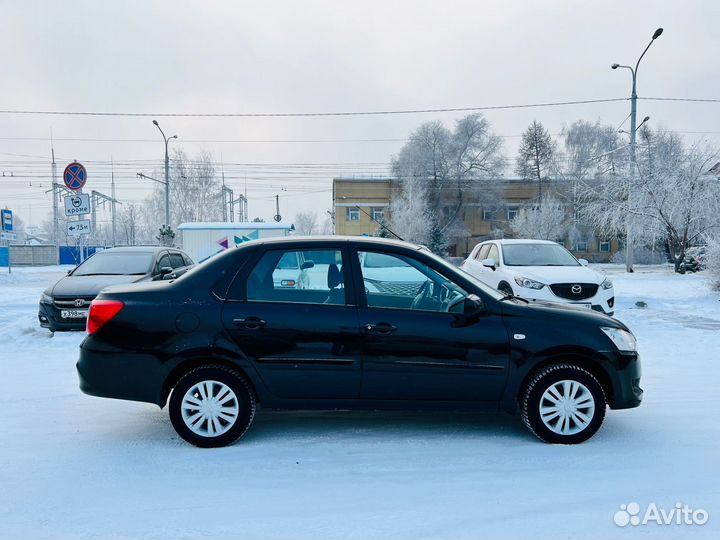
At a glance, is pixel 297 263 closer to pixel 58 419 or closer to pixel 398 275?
pixel 398 275

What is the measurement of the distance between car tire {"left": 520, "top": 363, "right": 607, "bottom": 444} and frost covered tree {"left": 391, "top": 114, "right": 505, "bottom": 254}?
1914 inches

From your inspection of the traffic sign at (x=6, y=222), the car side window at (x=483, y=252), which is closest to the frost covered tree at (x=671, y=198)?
the car side window at (x=483, y=252)

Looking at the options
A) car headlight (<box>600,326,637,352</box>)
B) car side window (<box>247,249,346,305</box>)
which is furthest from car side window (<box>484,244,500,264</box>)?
car side window (<box>247,249,346,305</box>)

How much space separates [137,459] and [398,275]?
247 cm

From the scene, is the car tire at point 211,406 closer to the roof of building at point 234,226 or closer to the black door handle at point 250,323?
the black door handle at point 250,323

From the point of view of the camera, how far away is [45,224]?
373ft

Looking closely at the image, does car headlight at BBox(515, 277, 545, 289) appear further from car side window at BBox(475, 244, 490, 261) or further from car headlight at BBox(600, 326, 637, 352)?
car headlight at BBox(600, 326, 637, 352)

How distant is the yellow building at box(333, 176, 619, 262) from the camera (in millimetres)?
54719

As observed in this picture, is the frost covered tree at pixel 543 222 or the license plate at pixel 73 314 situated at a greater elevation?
the frost covered tree at pixel 543 222

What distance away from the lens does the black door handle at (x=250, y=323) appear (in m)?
4.12

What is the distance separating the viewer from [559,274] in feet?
32.1

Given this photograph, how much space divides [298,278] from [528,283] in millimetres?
6451

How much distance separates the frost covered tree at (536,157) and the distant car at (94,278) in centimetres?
5212

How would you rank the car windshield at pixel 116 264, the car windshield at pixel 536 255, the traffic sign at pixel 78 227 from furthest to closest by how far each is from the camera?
the traffic sign at pixel 78 227 → the car windshield at pixel 536 255 → the car windshield at pixel 116 264
